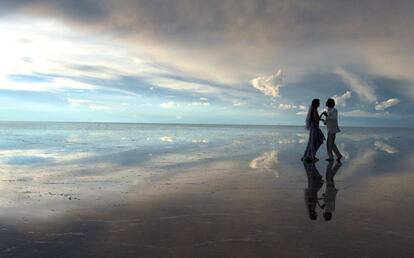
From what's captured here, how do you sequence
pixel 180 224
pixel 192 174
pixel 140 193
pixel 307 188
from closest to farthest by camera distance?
pixel 180 224
pixel 140 193
pixel 307 188
pixel 192 174

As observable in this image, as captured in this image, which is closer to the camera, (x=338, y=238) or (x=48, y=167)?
(x=338, y=238)

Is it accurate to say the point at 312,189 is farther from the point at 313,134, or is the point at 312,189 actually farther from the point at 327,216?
the point at 313,134

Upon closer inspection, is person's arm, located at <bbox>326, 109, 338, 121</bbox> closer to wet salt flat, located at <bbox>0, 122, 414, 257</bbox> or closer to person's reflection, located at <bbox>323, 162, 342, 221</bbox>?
person's reflection, located at <bbox>323, 162, 342, 221</bbox>

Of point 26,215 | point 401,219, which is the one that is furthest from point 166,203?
point 401,219

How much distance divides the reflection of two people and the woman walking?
264cm

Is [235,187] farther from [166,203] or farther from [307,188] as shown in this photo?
[166,203]

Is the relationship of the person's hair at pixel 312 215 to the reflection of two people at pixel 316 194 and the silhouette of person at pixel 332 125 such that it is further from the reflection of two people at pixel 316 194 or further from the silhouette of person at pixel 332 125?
the silhouette of person at pixel 332 125

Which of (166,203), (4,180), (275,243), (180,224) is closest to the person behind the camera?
(275,243)

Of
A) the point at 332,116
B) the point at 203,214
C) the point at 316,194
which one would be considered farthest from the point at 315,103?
the point at 203,214

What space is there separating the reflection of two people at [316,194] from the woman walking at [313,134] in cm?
264

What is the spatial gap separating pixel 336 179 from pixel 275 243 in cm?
686

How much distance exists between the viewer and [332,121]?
17844 millimetres

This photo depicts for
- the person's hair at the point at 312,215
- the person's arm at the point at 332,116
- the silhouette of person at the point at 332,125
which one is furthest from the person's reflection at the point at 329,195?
the person's arm at the point at 332,116

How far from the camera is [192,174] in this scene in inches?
496
